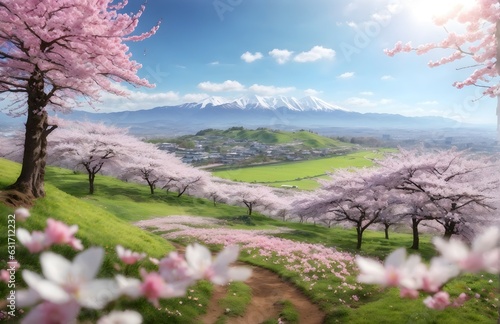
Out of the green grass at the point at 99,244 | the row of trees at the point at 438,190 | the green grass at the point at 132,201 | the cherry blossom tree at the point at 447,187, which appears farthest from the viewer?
the green grass at the point at 132,201

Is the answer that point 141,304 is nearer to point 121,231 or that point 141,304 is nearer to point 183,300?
point 183,300

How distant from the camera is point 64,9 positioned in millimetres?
11844

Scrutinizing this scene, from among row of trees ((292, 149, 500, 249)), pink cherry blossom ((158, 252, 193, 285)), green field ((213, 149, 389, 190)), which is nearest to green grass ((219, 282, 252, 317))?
pink cherry blossom ((158, 252, 193, 285))

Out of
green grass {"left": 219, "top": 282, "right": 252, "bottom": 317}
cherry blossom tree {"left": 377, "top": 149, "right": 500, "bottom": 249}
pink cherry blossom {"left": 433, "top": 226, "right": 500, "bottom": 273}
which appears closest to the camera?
pink cherry blossom {"left": 433, "top": 226, "right": 500, "bottom": 273}

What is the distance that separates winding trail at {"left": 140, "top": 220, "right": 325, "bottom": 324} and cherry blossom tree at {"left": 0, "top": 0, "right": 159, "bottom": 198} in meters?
9.00

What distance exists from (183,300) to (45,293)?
12.9 m

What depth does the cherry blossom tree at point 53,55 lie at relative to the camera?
38.2 ft

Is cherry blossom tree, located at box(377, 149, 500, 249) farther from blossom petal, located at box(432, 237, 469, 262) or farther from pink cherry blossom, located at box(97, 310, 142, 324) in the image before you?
pink cherry blossom, located at box(97, 310, 142, 324)

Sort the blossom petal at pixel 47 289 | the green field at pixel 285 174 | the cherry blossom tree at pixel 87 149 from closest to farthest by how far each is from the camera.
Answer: the blossom petal at pixel 47 289, the cherry blossom tree at pixel 87 149, the green field at pixel 285 174

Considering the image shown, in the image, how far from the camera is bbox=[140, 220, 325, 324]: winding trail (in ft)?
43.0

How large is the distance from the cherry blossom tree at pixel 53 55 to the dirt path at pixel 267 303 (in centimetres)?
898

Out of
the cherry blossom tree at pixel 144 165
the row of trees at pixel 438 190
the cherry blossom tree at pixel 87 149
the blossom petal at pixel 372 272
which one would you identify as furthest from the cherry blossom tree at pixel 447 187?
the cherry blossom tree at pixel 144 165

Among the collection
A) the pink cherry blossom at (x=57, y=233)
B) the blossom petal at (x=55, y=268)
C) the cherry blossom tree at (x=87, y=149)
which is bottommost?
the cherry blossom tree at (x=87, y=149)

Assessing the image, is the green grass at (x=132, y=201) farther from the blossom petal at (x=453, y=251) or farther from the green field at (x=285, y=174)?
the green field at (x=285, y=174)
